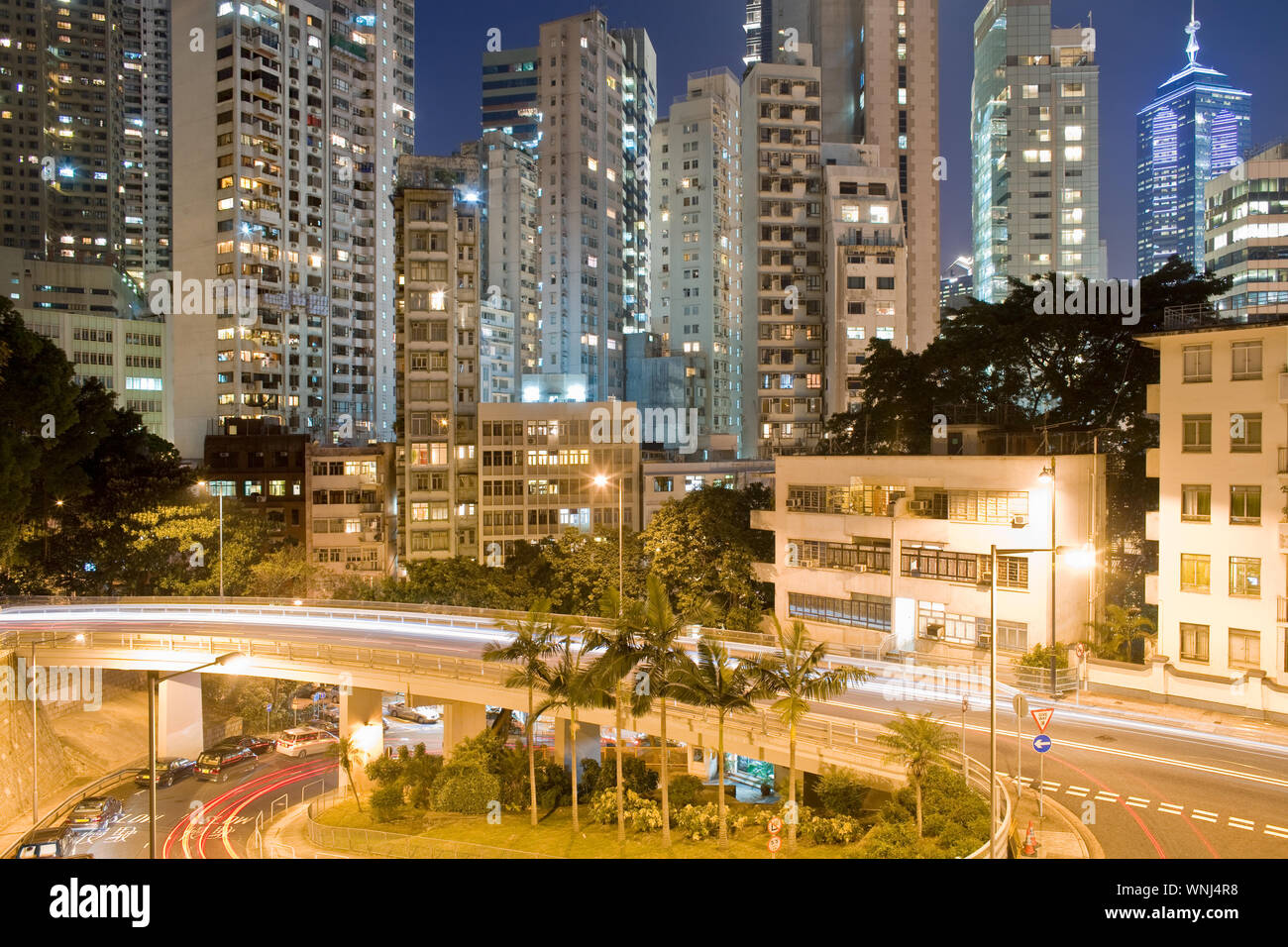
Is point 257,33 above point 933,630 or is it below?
above

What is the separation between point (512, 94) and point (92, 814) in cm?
12380

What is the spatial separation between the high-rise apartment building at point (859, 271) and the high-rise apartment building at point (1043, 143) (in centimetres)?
4237

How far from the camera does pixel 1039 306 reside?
4903 cm

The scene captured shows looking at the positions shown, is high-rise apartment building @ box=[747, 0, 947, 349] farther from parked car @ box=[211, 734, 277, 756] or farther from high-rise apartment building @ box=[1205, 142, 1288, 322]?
parked car @ box=[211, 734, 277, 756]

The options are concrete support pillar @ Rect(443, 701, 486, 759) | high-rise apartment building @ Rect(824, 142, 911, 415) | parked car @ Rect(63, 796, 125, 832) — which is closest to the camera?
parked car @ Rect(63, 796, 125, 832)

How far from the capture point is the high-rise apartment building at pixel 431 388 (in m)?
69.4

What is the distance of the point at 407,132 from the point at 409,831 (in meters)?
128

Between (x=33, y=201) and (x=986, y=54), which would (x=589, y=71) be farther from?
(x=33, y=201)

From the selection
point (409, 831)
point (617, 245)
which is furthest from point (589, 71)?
point (409, 831)

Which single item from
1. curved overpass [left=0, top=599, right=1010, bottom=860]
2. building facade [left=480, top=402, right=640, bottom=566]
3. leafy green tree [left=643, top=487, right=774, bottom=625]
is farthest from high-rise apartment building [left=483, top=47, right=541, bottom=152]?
curved overpass [left=0, top=599, right=1010, bottom=860]

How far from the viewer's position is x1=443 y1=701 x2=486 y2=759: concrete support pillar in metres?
36.9

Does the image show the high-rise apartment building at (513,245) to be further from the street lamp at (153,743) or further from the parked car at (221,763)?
the street lamp at (153,743)

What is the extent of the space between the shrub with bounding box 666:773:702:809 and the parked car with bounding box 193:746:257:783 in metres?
24.3

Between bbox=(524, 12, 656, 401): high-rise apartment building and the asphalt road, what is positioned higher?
bbox=(524, 12, 656, 401): high-rise apartment building
